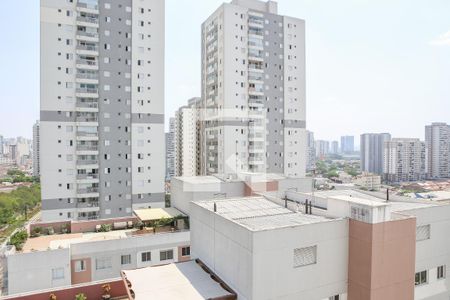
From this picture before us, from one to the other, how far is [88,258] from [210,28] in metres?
41.6

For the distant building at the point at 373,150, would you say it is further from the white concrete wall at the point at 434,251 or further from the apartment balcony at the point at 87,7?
the white concrete wall at the point at 434,251

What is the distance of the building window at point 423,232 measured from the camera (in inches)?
614

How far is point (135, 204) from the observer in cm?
4016

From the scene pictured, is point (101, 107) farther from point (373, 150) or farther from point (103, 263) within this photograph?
point (373, 150)

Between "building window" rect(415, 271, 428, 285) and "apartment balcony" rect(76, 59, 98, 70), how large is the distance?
37636mm

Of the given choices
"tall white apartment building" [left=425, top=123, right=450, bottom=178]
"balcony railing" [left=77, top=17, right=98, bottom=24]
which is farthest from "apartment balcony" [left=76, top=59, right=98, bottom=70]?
"tall white apartment building" [left=425, top=123, right=450, bottom=178]

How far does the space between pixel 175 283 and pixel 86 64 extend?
32501 mm

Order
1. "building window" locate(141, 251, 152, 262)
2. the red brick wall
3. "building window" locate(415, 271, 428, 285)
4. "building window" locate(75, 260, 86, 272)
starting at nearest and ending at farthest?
the red brick wall, "building window" locate(415, 271, 428, 285), "building window" locate(75, 260, 86, 272), "building window" locate(141, 251, 152, 262)

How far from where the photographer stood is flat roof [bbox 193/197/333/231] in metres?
14.1

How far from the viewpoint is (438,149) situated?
402 feet

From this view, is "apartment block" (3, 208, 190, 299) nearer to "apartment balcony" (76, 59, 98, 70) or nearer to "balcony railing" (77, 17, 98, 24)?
"apartment balcony" (76, 59, 98, 70)

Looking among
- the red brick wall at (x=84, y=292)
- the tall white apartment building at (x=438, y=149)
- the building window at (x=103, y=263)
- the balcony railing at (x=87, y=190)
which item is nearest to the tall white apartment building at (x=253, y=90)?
the balcony railing at (x=87, y=190)

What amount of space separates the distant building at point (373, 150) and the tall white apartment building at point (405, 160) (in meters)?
20.4

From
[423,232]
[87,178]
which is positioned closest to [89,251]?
[87,178]
